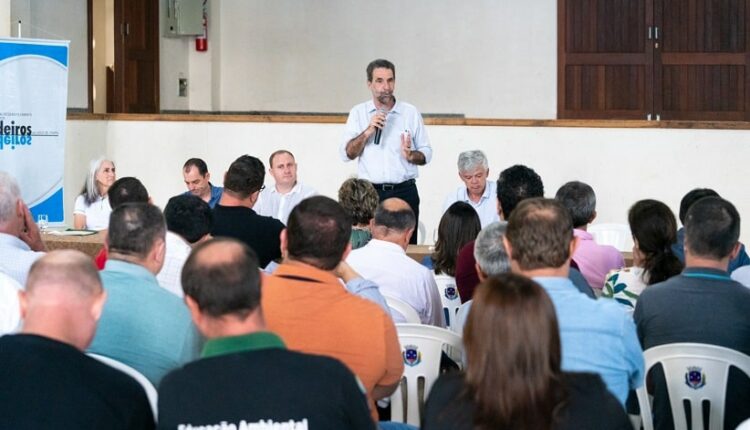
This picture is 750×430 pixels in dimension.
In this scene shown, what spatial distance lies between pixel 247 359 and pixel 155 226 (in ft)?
3.58

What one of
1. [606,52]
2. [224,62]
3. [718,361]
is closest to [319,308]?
[718,361]

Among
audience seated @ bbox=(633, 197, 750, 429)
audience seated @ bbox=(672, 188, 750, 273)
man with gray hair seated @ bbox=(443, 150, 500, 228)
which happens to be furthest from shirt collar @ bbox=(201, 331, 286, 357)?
man with gray hair seated @ bbox=(443, 150, 500, 228)

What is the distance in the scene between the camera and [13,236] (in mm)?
4492

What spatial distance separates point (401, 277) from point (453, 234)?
0.59 meters

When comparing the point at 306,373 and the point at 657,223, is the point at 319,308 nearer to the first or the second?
the point at 306,373

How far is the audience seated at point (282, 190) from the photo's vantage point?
7.71m

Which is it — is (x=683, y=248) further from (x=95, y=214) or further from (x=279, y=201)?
(x=95, y=214)

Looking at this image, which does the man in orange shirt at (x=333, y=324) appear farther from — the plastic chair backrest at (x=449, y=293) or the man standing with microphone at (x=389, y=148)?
the man standing with microphone at (x=389, y=148)

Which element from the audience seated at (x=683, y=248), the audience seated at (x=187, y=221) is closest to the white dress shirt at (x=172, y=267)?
the audience seated at (x=187, y=221)

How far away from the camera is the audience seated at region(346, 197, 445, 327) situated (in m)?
4.52

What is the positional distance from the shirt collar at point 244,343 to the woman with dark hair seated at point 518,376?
15.4 inches

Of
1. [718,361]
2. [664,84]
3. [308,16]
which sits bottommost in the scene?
[718,361]

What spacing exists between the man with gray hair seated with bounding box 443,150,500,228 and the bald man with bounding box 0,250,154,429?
4.89 m

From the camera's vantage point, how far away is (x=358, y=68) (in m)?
12.7
